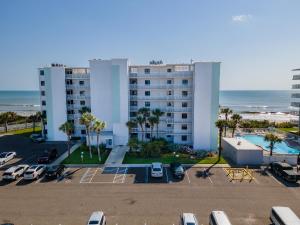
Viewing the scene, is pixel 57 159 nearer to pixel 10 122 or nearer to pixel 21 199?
pixel 21 199

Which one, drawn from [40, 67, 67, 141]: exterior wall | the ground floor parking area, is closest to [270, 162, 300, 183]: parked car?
the ground floor parking area

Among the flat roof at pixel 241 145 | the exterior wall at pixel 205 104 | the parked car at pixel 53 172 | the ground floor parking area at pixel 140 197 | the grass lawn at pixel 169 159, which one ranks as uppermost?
the exterior wall at pixel 205 104

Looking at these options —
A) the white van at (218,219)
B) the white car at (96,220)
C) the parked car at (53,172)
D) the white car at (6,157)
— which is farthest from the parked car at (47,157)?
the white van at (218,219)

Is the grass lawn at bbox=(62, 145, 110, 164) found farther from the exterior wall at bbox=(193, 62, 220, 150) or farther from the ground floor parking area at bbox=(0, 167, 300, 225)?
the exterior wall at bbox=(193, 62, 220, 150)

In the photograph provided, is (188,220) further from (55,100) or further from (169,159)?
(55,100)

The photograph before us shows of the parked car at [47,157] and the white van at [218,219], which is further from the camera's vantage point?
the parked car at [47,157]

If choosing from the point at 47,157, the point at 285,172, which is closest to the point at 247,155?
the point at 285,172

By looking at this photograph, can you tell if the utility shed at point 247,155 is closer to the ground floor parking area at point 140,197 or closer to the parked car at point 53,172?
the ground floor parking area at point 140,197
